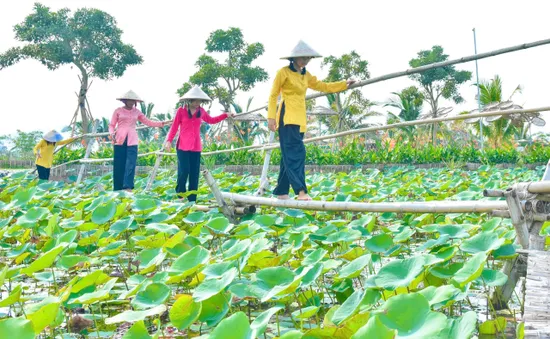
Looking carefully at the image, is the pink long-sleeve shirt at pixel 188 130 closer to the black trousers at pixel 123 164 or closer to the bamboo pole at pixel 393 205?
the black trousers at pixel 123 164

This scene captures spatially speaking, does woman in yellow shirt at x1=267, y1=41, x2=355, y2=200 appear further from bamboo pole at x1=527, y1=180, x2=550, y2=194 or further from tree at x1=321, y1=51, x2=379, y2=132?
tree at x1=321, y1=51, x2=379, y2=132

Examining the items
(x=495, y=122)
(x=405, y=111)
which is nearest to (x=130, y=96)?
(x=495, y=122)

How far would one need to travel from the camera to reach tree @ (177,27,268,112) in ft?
84.4

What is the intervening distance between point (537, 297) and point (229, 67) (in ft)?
81.2

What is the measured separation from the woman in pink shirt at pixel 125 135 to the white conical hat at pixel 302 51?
7.88 feet

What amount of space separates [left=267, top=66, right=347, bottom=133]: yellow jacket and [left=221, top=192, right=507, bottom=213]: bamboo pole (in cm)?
63

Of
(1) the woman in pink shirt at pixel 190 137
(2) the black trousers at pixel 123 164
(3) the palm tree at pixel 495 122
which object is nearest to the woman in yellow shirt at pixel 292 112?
(1) the woman in pink shirt at pixel 190 137

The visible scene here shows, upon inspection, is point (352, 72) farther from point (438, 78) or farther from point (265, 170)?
point (265, 170)

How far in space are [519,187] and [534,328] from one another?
836mm

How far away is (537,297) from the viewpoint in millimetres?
1608

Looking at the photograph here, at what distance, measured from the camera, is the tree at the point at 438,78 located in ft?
99.4

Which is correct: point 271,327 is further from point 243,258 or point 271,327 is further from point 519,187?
point 519,187

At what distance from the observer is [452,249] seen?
202 centimetres

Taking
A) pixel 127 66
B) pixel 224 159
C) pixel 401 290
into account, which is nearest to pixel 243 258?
pixel 401 290
